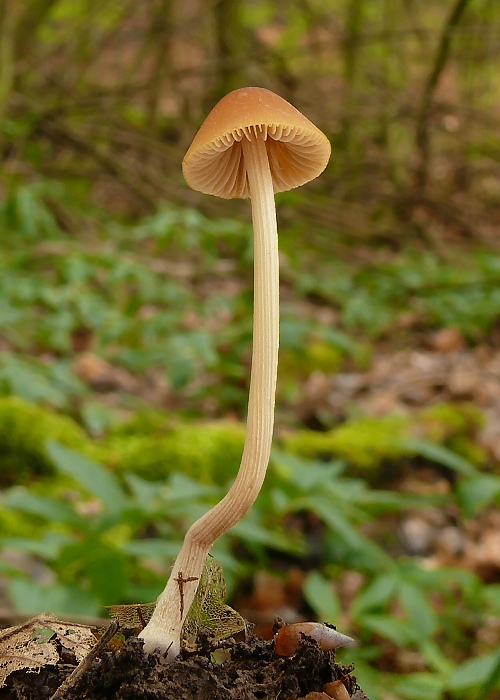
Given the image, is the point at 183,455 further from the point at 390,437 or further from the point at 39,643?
the point at 39,643

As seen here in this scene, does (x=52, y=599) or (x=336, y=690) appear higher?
(x=52, y=599)

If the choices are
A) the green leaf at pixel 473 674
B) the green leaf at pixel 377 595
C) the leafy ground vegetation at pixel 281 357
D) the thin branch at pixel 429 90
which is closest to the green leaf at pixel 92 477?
the leafy ground vegetation at pixel 281 357

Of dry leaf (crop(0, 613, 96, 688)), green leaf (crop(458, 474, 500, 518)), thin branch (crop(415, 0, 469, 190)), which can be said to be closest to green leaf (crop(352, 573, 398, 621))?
green leaf (crop(458, 474, 500, 518))

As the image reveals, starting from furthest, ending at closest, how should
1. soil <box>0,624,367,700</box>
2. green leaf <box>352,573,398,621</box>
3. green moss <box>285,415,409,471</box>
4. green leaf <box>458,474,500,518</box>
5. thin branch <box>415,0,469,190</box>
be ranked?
thin branch <box>415,0,469,190</box> → green moss <box>285,415,409,471</box> → green leaf <box>458,474,500,518</box> → green leaf <box>352,573,398,621</box> → soil <box>0,624,367,700</box>

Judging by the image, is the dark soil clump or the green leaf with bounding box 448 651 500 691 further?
the green leaf with bounding box 448 651 500 691

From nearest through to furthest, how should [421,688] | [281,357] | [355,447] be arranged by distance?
1. [421,688]
2. [355,447]
3. [281,357]

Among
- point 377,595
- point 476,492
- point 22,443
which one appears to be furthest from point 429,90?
point 377,595

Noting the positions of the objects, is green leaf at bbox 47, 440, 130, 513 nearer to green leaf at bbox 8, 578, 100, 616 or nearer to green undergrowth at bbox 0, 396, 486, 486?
green leaf at bbox 8, 578, 100, 616

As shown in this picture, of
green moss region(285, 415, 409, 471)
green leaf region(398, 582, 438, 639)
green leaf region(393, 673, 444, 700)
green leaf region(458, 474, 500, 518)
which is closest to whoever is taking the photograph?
green leaf region(393, 673, 444, 700)

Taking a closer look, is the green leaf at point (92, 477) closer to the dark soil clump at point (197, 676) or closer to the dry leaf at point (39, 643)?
the dry leaf at point (39, 643)
